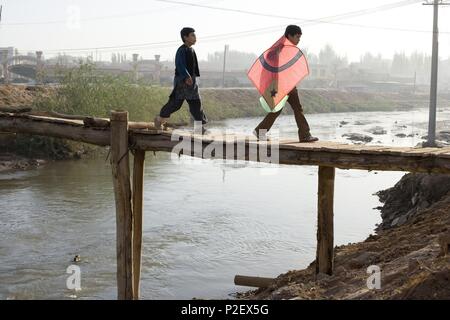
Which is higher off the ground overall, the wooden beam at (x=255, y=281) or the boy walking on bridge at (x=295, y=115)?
the boy walking on bridge at (x=295, y=115)

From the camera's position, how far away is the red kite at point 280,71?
749 cm

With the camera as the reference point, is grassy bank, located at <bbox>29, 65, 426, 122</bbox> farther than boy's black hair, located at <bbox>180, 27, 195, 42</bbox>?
Yes

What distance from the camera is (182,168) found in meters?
24.1

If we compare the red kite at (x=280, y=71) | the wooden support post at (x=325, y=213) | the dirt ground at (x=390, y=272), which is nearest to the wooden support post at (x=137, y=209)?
the dirt ground at (x=390, y=272)

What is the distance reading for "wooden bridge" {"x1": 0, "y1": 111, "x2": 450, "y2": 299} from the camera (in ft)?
22.8

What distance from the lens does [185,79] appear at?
7816 mm

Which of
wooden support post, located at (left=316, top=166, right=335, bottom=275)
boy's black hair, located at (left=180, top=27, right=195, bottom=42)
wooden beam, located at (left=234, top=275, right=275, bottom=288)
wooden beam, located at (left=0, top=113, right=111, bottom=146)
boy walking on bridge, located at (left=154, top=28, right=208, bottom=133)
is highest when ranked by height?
boy's black hair, located at (left=180, top=27, right=195, bottom=42)

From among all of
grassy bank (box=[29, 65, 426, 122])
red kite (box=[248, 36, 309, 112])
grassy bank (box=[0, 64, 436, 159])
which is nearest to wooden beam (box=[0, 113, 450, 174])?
red kite (box=[248, 36, 309, 112])

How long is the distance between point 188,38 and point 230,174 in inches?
600

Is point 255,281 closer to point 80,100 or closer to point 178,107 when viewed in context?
point 178,107

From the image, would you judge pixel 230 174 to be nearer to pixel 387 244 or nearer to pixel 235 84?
pixel 387 244

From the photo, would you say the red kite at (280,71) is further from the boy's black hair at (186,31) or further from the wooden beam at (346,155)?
the boy's black hair at (186,31)

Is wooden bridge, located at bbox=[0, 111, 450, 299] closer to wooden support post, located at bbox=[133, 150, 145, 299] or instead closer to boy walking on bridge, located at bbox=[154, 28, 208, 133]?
wooden support post, located at bbox=[133, 150, 145, 299]
